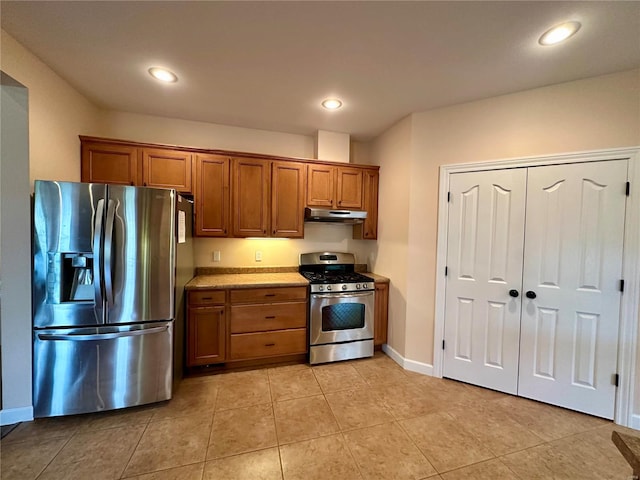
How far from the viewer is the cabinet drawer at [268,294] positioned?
2.65 meters

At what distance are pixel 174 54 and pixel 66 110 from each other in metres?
1.27

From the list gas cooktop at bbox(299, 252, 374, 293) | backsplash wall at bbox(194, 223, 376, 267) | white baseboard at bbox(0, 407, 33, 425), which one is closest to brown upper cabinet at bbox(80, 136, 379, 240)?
backsplash wall at bbox(194, 223, 376, 267)

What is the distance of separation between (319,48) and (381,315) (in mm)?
2758

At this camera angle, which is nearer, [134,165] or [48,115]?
[48,115]

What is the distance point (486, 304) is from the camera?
2.45m

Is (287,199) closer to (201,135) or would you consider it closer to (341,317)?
(201,135)

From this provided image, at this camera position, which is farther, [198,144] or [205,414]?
[198,144]

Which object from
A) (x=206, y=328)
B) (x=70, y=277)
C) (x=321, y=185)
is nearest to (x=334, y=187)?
(x=321, y=185)

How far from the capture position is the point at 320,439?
1.82 meters

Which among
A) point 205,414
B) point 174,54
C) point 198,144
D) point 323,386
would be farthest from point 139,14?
point 323,386

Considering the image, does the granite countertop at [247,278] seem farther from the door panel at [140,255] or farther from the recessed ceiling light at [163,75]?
the recessed ceiling light at [163,75]

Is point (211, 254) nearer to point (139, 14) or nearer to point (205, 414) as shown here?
point (205, 414)

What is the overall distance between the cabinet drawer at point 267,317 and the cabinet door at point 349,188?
1370 millimetres

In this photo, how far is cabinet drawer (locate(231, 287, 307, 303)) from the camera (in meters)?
2.65
